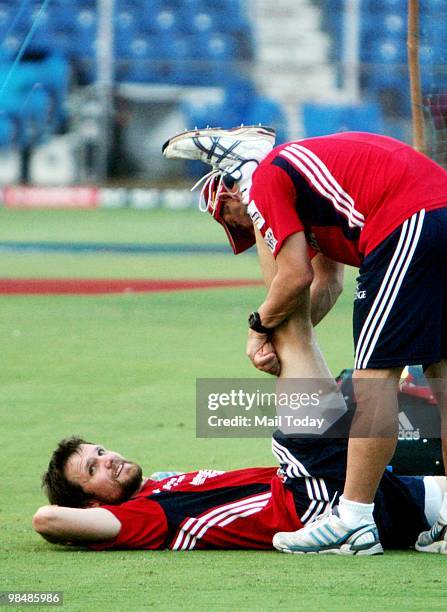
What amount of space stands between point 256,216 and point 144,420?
102 inches

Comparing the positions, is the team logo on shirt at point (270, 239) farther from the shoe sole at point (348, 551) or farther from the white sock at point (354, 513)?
the shoe sole at point (348, 551)

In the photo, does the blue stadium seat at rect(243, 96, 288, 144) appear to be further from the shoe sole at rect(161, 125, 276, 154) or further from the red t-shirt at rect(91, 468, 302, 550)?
the red t-shirt at rect(91, 468, 302, 550)

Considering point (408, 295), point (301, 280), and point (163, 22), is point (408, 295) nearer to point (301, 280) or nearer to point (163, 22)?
point (301, 280)

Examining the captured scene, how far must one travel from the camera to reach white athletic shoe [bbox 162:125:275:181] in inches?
193

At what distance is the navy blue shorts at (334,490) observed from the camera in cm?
455

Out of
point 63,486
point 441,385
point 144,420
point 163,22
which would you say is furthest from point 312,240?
point 163,22

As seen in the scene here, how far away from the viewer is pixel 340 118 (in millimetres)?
26719

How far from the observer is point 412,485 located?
4.62 metres

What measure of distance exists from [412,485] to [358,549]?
366 millimetres

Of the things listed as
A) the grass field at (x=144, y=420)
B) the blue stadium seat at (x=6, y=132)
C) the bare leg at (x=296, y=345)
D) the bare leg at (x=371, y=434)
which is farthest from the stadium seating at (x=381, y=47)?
the bare leg at (x=371, y=434)

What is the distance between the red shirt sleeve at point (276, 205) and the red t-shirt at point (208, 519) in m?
0.91

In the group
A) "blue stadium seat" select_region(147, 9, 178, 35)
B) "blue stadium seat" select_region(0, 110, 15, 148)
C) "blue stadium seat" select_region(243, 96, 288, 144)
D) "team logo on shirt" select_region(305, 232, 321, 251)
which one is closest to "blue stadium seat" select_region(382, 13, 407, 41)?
"blue stadium seat" select_region(243, 96, 288, 144)

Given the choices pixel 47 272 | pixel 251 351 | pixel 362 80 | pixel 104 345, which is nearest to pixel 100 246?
pixel 47 272

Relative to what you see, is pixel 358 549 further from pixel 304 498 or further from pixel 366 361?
pixel 366 361
